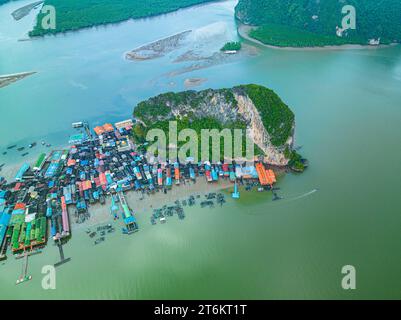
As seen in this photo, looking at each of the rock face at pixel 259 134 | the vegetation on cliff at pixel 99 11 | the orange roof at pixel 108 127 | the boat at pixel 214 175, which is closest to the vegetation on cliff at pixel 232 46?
the rock face at pixel 259 134

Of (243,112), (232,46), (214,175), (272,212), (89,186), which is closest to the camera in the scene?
(272,212)

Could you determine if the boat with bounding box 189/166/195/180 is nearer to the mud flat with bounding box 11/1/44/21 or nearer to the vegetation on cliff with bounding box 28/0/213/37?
the vegetation on cliff with bounding box 28/0/213/37

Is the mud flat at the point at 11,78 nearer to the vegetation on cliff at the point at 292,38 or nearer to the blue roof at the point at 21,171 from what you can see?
the blue roof at the point at 21,171

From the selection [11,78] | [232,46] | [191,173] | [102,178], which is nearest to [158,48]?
[232,46]

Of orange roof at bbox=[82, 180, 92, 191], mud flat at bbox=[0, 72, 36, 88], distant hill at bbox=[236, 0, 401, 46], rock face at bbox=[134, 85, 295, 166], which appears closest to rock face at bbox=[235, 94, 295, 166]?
rock face at bbox=[134, 85, 295, 166]

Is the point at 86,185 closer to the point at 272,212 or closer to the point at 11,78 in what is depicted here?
the point at 272,212

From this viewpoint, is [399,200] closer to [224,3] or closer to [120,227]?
[120,227]

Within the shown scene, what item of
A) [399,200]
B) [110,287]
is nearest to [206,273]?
[110,287]
